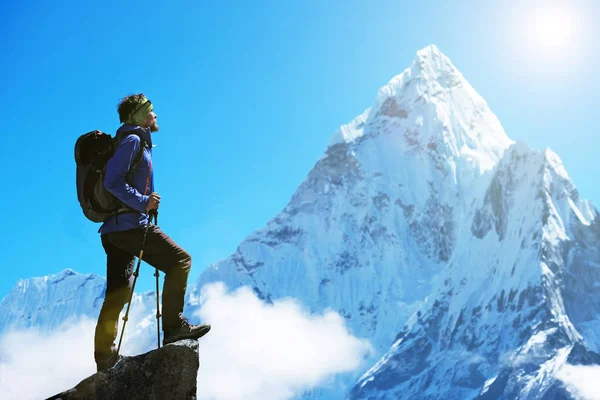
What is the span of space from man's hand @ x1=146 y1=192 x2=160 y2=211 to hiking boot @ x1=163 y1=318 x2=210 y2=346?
1178mm

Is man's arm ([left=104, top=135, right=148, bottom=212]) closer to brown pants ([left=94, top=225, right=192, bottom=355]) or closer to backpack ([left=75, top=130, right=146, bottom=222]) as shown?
backpack ([left=75, top=130, right=146, bottom=222])

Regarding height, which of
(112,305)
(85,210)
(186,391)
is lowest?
(186,391)

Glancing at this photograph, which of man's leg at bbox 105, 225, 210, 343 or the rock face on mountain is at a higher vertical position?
man's leg at bbox 105, 225, 210, 343

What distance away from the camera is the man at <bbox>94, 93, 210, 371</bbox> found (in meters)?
7.79

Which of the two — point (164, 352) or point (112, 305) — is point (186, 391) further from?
point (112, 305)

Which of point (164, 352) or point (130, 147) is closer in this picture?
point (164, 352)

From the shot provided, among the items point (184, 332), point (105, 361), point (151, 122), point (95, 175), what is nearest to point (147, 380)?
point (184, 332)

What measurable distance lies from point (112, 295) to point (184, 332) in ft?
3.24

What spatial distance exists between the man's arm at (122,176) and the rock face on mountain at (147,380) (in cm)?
147

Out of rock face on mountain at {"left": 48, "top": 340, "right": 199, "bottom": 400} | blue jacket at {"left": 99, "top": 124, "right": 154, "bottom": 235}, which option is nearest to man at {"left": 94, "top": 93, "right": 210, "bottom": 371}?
blue jacket at {"left": 99, "top": 124, "right": 154, "bottom": 235}

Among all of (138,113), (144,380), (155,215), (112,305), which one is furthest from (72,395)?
(138,113)

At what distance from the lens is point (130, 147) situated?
7.82 metres

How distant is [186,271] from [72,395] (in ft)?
5.40

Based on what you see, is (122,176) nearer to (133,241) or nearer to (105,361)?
(133,241)
